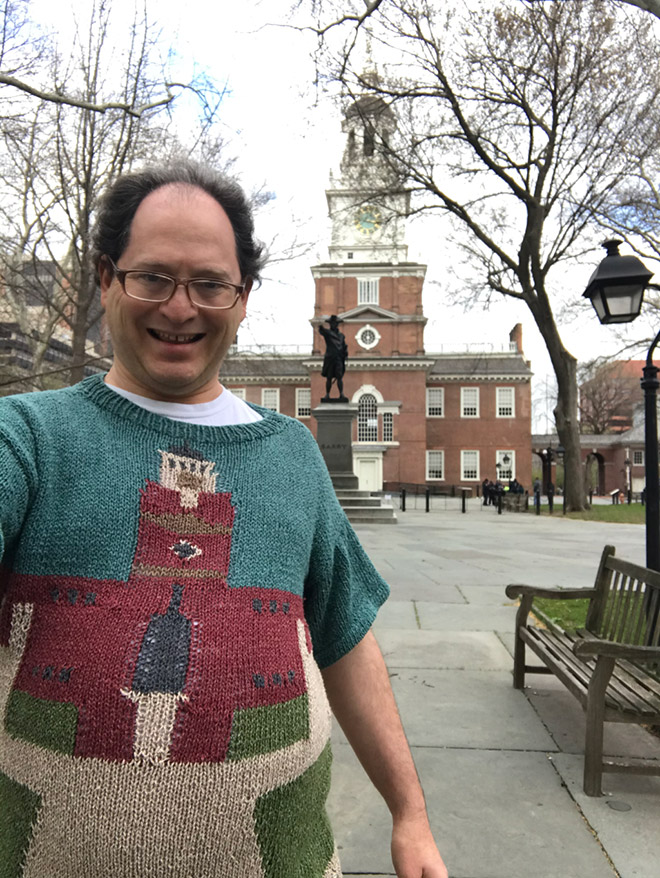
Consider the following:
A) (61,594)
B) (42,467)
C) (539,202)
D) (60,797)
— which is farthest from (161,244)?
(539,202)

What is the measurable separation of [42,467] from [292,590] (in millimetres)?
465

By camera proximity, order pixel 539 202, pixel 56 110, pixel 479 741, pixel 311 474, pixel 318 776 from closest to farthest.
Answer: pixel 318 776, pixel 311 474, pixel 479 741, pixel 56 110, pixel 539 202

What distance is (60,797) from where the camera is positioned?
914 millimetres

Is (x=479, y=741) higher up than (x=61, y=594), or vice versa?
(x=61, y=594)

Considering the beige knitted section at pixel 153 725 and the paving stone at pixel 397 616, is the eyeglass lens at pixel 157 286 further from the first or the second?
the paving stone at pixel 397 616

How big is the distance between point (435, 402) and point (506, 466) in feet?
21.4

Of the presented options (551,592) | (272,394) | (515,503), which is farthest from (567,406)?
(272,394)

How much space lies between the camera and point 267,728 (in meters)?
1.00

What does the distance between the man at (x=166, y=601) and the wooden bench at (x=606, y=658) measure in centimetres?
191

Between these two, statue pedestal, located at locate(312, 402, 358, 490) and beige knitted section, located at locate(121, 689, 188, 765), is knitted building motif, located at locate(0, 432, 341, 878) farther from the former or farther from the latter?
statue pedestal, located at locate(312, 402, 358, 490)

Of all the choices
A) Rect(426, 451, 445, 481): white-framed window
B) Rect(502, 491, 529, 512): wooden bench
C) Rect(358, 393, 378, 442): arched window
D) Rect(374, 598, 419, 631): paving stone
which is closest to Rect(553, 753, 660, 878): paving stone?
Rect(374, 598, 419, 631): paving stone

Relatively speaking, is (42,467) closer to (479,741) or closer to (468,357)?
(479,741)

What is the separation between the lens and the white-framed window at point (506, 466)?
43.4 metres

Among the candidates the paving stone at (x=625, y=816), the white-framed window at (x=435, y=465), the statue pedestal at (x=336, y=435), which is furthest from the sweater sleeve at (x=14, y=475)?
the white-framed window at (x=435, y=465)
